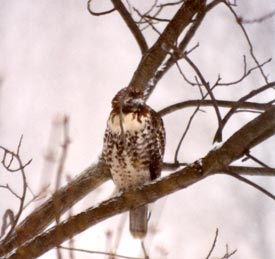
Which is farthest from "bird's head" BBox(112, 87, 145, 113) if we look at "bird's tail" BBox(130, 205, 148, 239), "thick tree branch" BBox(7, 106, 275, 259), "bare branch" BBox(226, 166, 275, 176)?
"bare branch" BBox(226, 166, 275, 176)

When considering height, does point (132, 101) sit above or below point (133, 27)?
below

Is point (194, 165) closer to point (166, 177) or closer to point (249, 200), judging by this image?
point (166, 177)

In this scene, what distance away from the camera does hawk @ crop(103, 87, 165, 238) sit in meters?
2.38

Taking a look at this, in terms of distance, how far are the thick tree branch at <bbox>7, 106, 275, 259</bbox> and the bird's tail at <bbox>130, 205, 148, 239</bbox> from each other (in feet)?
2.65

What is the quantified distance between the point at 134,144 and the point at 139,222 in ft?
1.25

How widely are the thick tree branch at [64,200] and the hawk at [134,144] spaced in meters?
0.08

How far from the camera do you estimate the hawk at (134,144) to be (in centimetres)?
238

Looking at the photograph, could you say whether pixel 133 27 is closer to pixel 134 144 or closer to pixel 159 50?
pixel 159 50

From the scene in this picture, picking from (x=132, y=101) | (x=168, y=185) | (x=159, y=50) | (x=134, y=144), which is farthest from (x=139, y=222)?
(x=168, y=185)

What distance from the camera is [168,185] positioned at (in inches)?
65.8

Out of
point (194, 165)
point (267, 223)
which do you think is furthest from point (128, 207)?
point (267, 223)

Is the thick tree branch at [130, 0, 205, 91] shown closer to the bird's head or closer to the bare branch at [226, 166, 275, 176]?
the bird's head

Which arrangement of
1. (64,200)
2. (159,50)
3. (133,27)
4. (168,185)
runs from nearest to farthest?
(168,185), (64,200), (159,50), (133,27)

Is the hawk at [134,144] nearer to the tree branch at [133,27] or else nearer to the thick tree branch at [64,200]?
the thick tree branch at [64,200]
